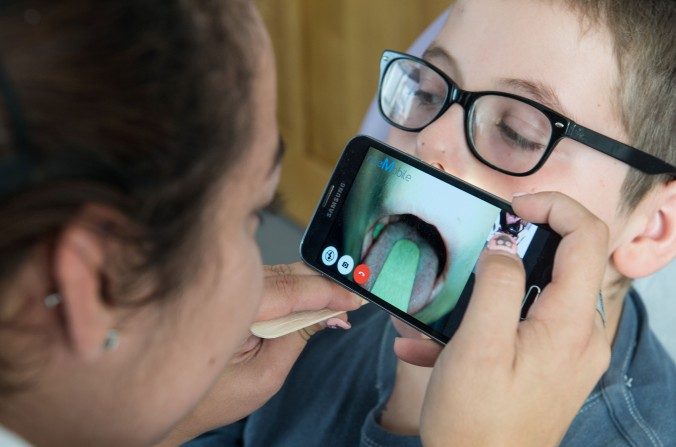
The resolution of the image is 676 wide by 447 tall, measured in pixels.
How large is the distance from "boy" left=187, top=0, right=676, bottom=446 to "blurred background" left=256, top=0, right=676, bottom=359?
0.63 m

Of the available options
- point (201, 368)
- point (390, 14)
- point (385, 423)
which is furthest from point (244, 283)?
point (390, 14)

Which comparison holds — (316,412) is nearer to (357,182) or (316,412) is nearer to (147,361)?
(357,182)

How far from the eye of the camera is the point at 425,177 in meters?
0.74

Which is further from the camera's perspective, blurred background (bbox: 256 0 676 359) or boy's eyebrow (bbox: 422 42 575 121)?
blurred background (bbox: 256 0 676 359)

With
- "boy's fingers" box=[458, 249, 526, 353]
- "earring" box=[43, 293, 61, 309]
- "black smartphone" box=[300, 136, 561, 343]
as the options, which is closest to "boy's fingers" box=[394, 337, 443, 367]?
"black smartphone" box=[300, 136, 561, 343]

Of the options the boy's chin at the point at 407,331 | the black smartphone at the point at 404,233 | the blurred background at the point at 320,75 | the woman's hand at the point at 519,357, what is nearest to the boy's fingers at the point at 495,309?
the woman's hand at the point at 519,357

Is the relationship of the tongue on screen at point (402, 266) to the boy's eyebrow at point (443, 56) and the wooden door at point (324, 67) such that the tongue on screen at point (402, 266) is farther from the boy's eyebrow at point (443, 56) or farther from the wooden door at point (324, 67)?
the wooden door at point (324, 67)

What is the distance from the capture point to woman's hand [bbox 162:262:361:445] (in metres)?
0.75

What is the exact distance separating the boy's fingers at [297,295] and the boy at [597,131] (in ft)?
0.58

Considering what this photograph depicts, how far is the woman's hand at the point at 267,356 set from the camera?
2.45 feet

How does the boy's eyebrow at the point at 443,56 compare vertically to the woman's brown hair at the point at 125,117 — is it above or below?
above

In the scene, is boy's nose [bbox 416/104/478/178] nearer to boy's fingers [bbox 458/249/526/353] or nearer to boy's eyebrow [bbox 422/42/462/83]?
boy's eyebrow [bbox 422/42/462/83]

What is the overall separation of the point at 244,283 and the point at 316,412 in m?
0.42

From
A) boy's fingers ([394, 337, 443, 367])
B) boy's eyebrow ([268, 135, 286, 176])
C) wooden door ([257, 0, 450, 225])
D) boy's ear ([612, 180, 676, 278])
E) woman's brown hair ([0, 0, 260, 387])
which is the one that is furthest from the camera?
wooden door ([257, 0, 450, 225])
